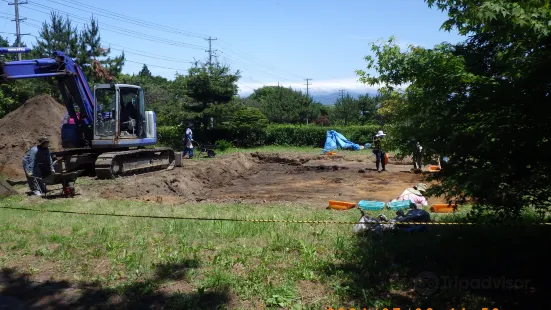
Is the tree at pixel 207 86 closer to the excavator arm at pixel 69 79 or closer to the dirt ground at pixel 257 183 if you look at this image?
the dirt ground at pixel 257 183

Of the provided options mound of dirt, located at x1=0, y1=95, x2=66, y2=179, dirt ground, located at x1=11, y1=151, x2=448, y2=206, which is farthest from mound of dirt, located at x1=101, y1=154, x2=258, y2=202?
mound of dirt, located at x1=0, y1=95, x2=66, y2=179

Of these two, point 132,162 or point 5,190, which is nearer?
point 5,190

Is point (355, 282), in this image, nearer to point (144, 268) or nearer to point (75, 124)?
point (144, 268)

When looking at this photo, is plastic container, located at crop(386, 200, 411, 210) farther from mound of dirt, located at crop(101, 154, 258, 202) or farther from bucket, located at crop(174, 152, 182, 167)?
bucket, located at crop(174, 152, 182, 167)

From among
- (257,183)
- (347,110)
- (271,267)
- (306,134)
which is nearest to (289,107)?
(347,110)

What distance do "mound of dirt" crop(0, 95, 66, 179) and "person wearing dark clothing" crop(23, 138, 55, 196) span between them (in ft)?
21.1

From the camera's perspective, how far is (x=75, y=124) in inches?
665

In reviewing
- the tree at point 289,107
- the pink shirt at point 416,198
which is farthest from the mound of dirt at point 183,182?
the tree at point 289,107

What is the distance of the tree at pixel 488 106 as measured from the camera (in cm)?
456

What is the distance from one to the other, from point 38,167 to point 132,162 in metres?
4.88

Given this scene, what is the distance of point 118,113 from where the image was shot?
16.6 m

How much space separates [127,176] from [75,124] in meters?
2.58

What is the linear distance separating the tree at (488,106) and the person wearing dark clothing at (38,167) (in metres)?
10.5

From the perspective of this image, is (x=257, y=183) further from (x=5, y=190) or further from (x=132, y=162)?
(x=5, y=190)
